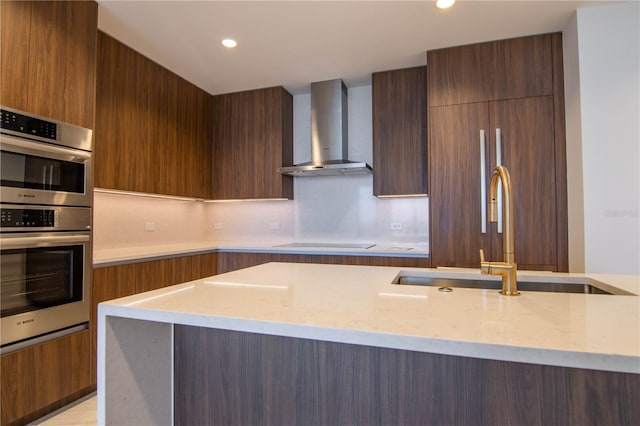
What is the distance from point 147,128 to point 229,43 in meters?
1.01

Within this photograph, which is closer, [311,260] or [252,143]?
[311,260]

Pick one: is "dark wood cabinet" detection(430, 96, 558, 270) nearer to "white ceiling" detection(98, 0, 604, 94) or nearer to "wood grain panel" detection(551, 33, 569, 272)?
"wood grain panel" detection(551, 33, 569, 272)

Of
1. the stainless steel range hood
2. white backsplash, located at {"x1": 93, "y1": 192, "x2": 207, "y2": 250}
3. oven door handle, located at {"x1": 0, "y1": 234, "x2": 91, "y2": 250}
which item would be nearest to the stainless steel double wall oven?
oven door handle, located at {"x1": 0, "y1": 234, "x2": 91, "y2": 250}

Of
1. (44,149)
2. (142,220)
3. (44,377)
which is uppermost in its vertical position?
(44,149)

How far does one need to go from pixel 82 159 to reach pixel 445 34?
266 centimetres

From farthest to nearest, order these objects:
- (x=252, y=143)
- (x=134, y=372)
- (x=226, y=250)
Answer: (x=252, y=143) < (x=226, y=250) < (x=134, y=372)

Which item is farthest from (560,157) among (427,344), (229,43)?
(229,43)

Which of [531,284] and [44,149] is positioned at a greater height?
[44,149]

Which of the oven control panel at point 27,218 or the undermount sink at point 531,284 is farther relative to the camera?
the oven control panel at point 27,218

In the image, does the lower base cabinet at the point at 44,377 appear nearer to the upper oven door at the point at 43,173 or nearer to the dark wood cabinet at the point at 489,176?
the upper oven door at the point at 43,173

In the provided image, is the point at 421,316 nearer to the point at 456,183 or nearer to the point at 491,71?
the point at 456,183

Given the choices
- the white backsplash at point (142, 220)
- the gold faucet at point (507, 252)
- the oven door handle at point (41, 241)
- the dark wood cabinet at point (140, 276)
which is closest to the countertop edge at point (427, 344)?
the gold faucet at point (507, 252)

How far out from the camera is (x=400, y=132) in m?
3.07

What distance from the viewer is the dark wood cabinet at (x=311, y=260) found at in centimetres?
276
